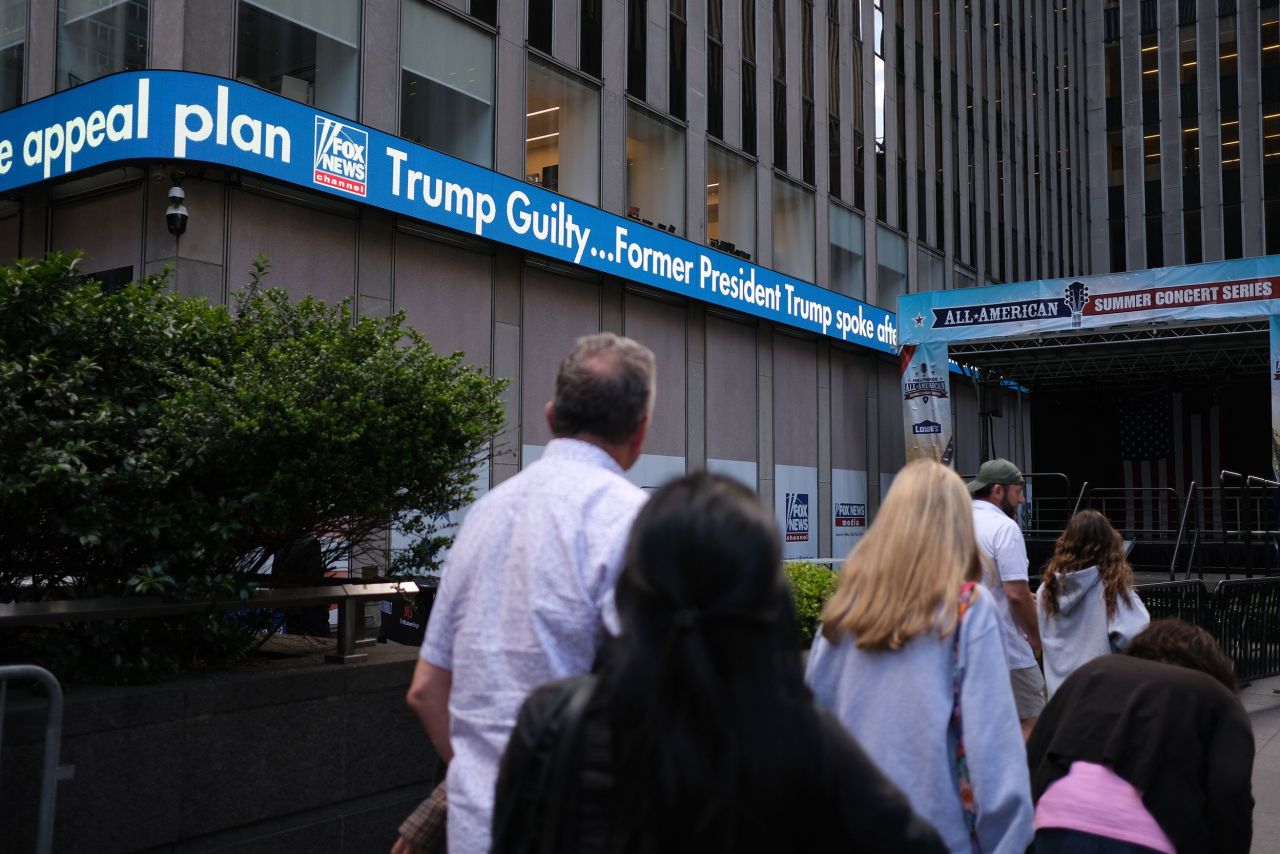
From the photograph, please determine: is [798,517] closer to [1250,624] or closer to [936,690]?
[1250,624]

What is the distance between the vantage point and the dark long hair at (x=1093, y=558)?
5758 millimetres

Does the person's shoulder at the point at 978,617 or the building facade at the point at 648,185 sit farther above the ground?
the building facade at the point at 648,185

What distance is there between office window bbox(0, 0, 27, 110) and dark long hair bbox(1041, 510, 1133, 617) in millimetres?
12543

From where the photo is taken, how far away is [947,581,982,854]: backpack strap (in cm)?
268

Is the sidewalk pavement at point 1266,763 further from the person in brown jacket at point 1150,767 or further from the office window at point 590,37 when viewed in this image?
the office window at point 590,37

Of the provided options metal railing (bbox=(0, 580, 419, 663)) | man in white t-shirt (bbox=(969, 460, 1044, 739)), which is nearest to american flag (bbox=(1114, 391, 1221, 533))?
man in white t-shirt (bbox=(969, 460, 1044, 739))

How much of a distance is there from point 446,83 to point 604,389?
1319 centimetres

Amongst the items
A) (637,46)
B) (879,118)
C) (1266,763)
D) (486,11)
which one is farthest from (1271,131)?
(1266,763)

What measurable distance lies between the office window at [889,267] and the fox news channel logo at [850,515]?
474 cm

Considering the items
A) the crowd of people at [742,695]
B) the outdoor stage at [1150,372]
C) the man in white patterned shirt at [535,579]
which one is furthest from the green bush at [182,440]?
the outdoor stage at [1150,372]

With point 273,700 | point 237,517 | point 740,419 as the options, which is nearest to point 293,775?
point 273,700

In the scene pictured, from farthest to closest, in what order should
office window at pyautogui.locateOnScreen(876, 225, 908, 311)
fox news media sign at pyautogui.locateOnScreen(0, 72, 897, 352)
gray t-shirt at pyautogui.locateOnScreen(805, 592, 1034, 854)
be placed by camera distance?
office window at pyautogui.locateOnScreen(876, 225, 908, 311) < fox news media sign at pyautogui.locateOnScreen(0, 72, 897, 352) < gray t-shirt at pyautogui.locateOnScreen(805, 592, 1034, 854)

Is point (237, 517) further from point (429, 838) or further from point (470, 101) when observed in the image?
point (470, 101)

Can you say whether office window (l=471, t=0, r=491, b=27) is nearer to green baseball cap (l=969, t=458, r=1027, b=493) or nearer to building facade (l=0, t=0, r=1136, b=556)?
building facade (l=0, t=0, r=1136, b=556)
